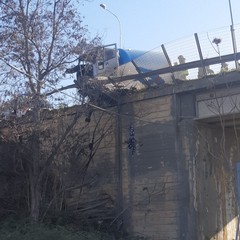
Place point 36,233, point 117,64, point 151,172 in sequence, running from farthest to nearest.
Answer: point 117,64
point 151,172
point 36,233

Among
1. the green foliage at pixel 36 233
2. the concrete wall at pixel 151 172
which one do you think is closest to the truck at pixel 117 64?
the concrete wall at pixel 151 172

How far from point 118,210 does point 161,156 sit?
2283mm

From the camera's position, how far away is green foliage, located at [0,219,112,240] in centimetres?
1296

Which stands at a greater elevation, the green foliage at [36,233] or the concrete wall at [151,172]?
the concrete wall at [151,172]

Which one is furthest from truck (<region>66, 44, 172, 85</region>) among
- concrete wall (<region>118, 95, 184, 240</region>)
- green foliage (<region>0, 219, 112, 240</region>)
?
green foliage (<region>0, 219, 112, 240</region>)

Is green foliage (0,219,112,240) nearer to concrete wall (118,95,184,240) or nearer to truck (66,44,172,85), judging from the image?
concrete wall (118,95,184,240)

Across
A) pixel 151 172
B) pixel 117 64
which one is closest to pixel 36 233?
pixel 151 172

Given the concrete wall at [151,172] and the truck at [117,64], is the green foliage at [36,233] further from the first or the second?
the truck at [117,64]

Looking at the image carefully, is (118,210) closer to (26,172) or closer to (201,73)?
(26,172)

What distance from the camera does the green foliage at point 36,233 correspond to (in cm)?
1296

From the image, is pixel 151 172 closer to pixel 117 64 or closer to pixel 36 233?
pixel 117 64

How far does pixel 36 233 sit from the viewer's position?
1305 centimetres

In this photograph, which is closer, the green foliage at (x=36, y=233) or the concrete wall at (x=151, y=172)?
the green foliage at (x=36, y=233)

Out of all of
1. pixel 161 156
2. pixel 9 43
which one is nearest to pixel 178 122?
pixel 161 156
